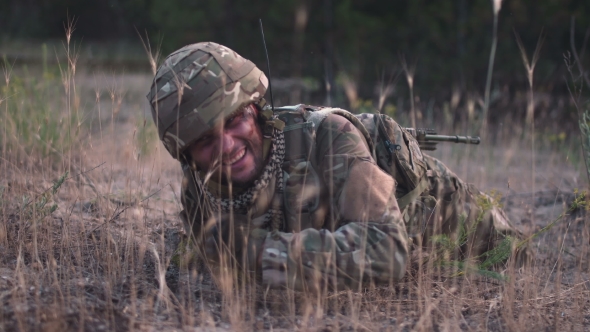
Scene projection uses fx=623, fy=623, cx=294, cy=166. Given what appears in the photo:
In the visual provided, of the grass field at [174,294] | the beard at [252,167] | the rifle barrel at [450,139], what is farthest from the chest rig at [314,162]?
the rifle barrel at [450,139]

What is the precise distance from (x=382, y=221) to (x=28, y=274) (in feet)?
4.74

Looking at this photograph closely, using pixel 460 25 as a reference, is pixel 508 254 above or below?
below

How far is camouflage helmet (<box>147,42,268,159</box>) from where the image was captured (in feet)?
8.17

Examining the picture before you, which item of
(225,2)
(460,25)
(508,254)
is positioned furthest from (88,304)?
(225,2)

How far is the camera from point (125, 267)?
2783 millimetres

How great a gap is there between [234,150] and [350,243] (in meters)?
0.62

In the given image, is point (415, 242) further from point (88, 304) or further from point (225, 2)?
point (225, 2)

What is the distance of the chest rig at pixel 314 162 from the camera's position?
8.75 feet

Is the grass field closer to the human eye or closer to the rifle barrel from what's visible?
the human eye

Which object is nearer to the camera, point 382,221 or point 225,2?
point 382,221

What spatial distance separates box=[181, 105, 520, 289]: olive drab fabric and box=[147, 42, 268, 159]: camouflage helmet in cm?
19

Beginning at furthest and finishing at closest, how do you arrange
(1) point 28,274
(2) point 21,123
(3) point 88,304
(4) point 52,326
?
(2) point 21,123
(1) point 28,274
(3) point 88,304
(4) point 52,326

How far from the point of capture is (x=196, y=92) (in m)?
2.51

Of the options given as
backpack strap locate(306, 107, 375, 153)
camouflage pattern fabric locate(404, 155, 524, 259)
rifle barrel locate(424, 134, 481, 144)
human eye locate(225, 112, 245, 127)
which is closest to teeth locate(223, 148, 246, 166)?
human eye locate(225, 112, 245, 127)
